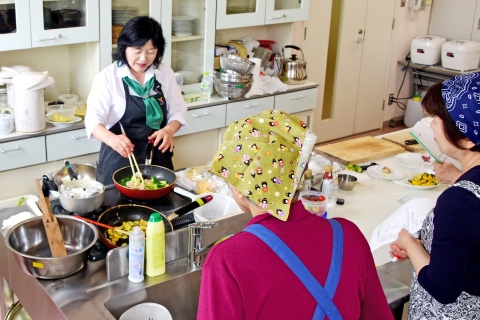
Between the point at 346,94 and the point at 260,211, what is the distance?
4832 millimetres

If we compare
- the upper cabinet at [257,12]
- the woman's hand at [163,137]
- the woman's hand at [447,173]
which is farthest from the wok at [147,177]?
the upper cabinet at [257,12]

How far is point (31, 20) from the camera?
330cm

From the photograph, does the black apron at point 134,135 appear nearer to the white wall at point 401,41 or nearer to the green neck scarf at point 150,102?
the green neck scarf at point 150,102

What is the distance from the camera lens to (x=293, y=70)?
4.69 metres

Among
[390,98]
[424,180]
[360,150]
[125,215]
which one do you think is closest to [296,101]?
[360,150]

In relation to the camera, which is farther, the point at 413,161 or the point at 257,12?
the point at 257,12

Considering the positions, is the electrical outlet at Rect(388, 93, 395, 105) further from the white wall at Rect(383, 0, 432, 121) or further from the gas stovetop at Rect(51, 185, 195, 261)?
the gas stovetop at Rect(51, 185, 195, 261)

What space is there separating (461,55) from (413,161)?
116 inches

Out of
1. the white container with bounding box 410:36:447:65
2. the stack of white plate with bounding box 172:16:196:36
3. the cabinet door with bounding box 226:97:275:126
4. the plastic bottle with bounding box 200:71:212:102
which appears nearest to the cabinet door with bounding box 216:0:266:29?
the stack of white plate with bounding box 172:16:196:36

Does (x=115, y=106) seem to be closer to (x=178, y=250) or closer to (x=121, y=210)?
(x=121, y=210)

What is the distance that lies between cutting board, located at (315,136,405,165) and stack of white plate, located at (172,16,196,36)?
54.8 inches

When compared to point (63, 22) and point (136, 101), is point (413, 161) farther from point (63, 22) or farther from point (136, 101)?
point (63, 22)

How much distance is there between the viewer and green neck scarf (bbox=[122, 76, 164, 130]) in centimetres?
293

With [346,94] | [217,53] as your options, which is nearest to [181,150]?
[217,53]
